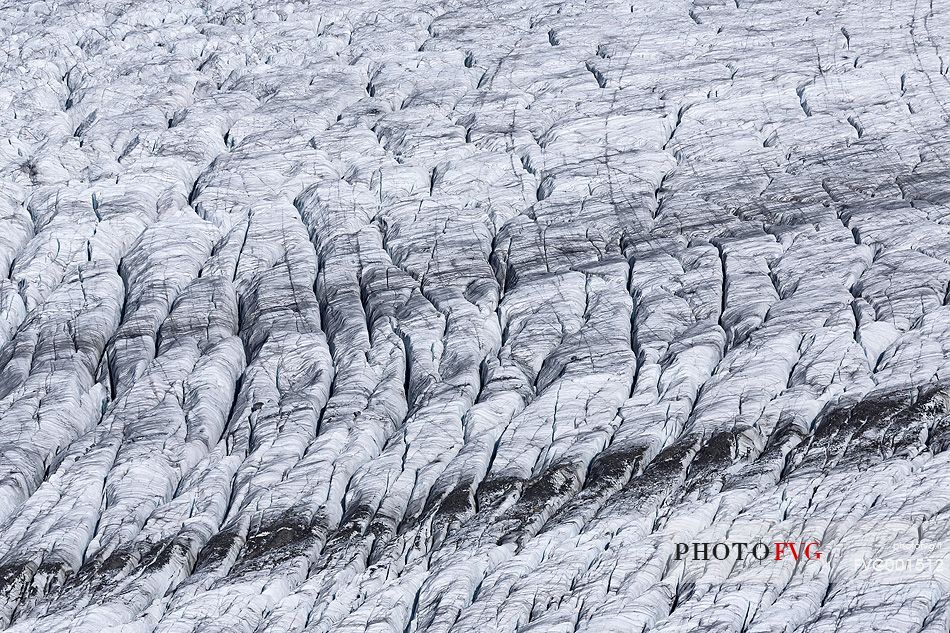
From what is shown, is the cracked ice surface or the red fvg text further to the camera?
the cracked ice surface

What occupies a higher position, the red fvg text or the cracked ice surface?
the cracked ice surface

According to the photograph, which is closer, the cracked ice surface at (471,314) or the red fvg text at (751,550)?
A: the red fvg text at (751,550)

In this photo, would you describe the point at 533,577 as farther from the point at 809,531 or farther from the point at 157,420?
the point at 157,420

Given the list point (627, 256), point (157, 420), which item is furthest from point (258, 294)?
point (627, 256)

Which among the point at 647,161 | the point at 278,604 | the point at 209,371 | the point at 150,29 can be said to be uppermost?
the point at 150,29

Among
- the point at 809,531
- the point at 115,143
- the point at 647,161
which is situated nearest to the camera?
the point at 809,531
